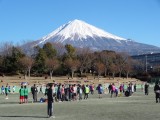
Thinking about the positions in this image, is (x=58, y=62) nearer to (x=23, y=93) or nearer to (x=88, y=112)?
(x=23, y=93)

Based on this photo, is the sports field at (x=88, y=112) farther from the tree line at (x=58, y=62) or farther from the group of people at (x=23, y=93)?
the tree line at (x=58, y=62)

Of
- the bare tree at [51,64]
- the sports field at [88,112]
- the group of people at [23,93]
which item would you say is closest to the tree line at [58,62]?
the bare tree at [51,64]

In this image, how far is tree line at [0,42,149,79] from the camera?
8556 centimetres

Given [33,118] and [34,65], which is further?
[34,65]

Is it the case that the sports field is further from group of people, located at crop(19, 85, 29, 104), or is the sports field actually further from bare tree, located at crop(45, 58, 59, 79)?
bare tree, located at crop(45, 58, 59, 79)

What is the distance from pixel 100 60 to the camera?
105688mm

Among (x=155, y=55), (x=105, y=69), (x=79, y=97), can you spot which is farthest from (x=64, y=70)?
(x=155, y=55)

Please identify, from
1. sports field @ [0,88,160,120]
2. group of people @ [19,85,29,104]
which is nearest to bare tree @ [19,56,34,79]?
group of people @ [19,85,29,104]

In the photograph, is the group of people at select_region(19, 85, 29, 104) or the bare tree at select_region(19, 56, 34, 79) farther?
the bare tree at select_region(19, 56, 34, 79)

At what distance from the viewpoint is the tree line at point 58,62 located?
281 feet

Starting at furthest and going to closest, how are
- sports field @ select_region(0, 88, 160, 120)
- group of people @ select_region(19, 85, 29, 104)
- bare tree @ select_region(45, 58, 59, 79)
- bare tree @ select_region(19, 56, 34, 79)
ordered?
bare tree @ select_region(45, 58, 59, 79) → bare tree @ select_region(19, 56, 34, 79) → group of people @ select_region(19, 85, 29, 104) → sports field @ select_region(0, 88, 160, 120)

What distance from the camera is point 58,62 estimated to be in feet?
295

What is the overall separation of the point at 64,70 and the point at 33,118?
76.5m

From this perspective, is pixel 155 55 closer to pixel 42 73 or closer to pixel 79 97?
pixel 42 73
